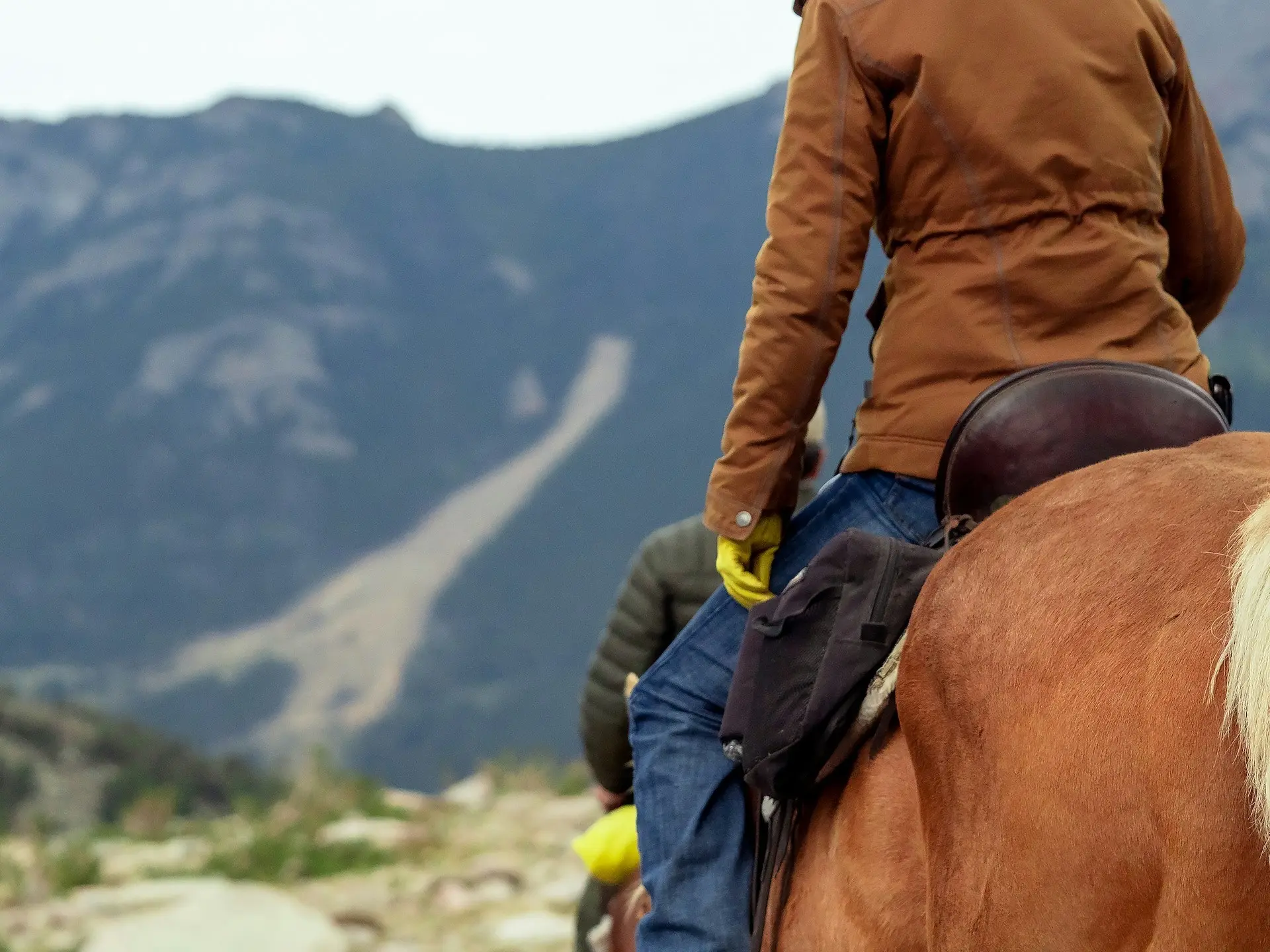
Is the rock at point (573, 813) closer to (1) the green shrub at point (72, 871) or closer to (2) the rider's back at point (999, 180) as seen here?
(1) the green shrub at point (72, 871)

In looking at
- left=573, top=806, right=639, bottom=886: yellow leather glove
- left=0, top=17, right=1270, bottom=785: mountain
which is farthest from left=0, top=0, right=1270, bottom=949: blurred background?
left=573, top=806, right=639, bottom=886: yellow leather glove

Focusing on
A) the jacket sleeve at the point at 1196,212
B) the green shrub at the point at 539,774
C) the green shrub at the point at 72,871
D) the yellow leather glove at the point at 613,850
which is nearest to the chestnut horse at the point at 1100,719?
the jacket sleeve at the point at 1196,212

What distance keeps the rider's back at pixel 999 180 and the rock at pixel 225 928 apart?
4737 millimetres

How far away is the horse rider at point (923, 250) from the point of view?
165 centimetres

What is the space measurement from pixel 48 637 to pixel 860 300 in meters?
11.0

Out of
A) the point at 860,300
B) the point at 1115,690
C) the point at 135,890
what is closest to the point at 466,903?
the point at 135,890

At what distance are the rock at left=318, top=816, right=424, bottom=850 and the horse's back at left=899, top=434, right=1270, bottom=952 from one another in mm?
6478

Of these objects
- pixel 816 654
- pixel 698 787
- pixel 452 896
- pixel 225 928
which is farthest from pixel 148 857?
pixel 816 654

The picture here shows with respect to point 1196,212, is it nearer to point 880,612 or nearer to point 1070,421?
point 1070,421

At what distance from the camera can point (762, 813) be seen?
1920 mm

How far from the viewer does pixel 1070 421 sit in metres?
1.54

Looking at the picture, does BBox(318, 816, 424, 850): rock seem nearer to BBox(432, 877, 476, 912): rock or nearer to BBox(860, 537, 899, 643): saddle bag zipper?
BBox(432, 877, 476, 912): rock

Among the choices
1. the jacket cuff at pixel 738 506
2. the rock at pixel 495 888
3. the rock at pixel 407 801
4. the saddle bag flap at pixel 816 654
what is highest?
the rock at pixel 407 801

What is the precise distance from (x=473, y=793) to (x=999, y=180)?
8.11m
